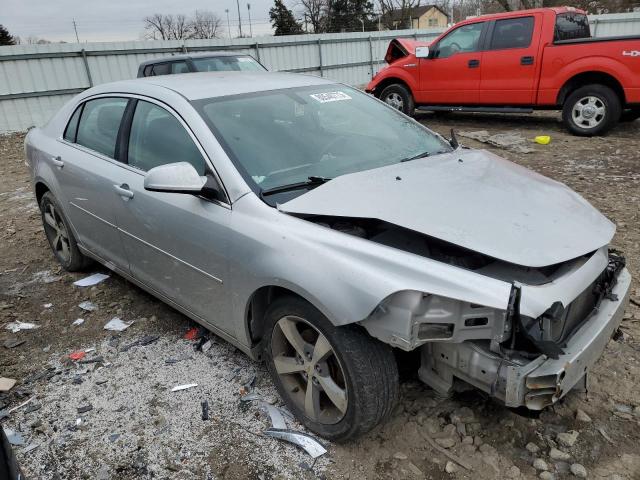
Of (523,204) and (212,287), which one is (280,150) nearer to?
(212,287)

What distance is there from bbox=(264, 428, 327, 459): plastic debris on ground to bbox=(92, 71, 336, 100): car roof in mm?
1932

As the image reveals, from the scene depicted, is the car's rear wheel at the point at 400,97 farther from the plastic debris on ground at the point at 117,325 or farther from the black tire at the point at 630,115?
the plastic debris on ground at the point at 117,325

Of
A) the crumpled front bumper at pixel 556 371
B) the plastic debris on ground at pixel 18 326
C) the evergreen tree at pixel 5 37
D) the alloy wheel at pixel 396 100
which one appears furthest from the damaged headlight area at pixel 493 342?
the evergreen tree at pixel 5 37

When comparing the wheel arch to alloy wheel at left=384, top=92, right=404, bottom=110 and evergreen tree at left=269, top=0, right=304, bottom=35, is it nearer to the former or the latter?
alloy wheel at left=384, top=92, right=404, bottom=110

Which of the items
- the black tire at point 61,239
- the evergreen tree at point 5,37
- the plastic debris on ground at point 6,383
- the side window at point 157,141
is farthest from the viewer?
the evergreen tree at point 5,37

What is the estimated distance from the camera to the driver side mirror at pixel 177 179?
2.61 metres

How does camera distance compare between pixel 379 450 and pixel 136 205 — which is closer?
pixel 379 450

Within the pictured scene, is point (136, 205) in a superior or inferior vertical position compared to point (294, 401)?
superior

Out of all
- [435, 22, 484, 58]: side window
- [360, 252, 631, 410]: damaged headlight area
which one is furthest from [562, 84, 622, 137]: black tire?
[360, 252, 631, 410]: damaged headlight area

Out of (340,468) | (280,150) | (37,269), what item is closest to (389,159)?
(280,150)

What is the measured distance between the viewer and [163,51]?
573 inches

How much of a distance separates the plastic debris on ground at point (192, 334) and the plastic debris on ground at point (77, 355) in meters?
0.68

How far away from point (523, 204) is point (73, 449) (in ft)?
8.44

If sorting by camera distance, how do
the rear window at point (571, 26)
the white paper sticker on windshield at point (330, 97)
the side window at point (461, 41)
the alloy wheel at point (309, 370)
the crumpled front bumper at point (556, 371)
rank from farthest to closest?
the side window at point (461, 41) < the rear window at point (571, 26) < the white paper sticker on windshield at point (330, 97) < the alloy wheel at point (309, 370) < the crumpled front bumper at point (556, 371)
